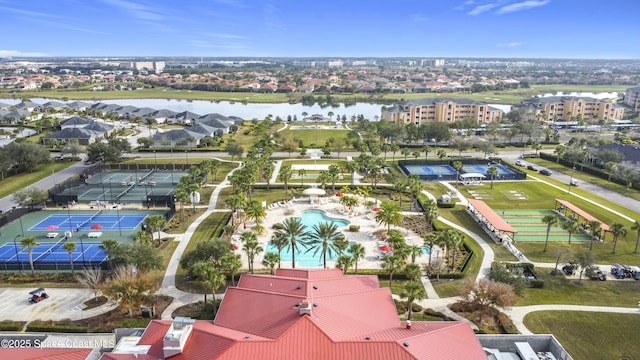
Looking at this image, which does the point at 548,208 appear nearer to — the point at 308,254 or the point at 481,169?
the point at 481,169

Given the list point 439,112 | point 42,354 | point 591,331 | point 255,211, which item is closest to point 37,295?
point 42,354

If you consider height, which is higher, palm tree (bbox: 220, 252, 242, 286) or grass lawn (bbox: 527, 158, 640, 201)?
palm tree (bbox: 220, 252, 242, 286)

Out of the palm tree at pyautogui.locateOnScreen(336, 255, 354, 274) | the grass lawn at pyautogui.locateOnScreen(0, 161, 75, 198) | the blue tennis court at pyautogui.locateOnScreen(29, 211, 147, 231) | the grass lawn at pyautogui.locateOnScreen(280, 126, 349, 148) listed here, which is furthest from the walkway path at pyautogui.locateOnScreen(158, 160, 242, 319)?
the grass lawn at pyautogui.locateOnScreen(280, 126, 349, 148)

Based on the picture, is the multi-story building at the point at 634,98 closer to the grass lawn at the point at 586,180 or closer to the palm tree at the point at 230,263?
the grass lawn at the point at 586,180

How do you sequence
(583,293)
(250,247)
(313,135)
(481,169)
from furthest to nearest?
(313,135) < (481,169) < (250,247) < (583,293)

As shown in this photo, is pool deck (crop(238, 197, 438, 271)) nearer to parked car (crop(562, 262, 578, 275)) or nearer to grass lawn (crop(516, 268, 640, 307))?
grass lawn (crop(516, 268, 640, 307))

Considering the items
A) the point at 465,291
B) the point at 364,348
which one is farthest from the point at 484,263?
the point at 364,348

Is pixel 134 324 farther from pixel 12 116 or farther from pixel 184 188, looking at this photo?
pixel 12 116
